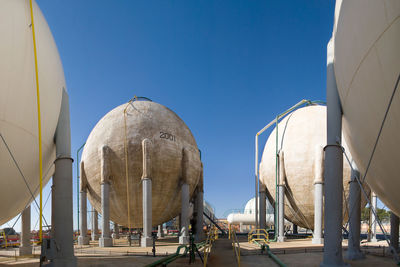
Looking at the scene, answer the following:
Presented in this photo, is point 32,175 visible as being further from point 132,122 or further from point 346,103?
point 132,122

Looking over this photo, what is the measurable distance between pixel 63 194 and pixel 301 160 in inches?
656

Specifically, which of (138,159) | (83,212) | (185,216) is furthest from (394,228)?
(83,212)

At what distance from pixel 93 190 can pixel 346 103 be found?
16.9 metres

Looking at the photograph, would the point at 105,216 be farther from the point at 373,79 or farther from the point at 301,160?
the point at 373,79

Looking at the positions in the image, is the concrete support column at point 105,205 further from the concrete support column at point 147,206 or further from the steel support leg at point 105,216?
the concrete support column at point 147,206

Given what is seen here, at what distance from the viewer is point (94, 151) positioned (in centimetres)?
1834

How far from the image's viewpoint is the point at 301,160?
20.1 m

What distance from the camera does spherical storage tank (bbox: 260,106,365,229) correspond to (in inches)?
778

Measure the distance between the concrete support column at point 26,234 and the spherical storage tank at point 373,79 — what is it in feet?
53.3

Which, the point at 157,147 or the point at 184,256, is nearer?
the point at 184,256

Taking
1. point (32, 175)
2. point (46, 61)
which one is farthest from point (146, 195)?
point (46, 61)

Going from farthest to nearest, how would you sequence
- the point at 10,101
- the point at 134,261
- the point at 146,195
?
1. the point at 146,195
2. the point at 134,261
3. the point at 10,101

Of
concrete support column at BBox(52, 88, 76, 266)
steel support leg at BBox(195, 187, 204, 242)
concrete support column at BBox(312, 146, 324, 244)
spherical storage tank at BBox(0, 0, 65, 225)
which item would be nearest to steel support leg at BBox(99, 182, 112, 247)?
steel support leg at BBox(195, 187, 204, 242)

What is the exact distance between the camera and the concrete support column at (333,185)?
7801 millimetres
